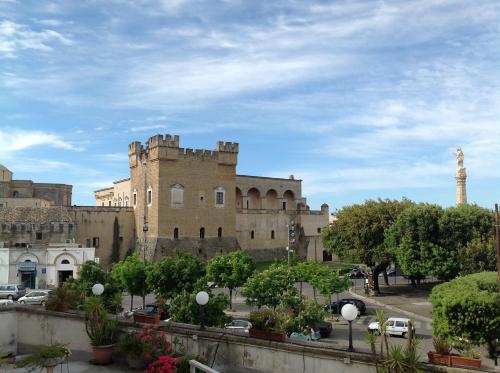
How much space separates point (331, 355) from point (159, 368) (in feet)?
10.8

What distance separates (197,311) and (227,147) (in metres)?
36.1

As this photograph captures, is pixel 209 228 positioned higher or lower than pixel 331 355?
higher

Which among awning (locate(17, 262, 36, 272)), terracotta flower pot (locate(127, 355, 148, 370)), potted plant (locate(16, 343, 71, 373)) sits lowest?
terracotta flower pot (locate(127, 355, 148, 370))

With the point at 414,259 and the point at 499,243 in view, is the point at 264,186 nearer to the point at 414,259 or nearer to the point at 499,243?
the point at 414,259

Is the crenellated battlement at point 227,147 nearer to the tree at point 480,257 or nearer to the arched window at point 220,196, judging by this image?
the arched window at point 220,196

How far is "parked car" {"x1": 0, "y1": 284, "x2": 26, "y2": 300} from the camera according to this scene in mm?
34053

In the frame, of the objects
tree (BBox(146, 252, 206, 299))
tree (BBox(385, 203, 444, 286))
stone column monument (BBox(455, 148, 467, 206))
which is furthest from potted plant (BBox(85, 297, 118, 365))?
stone column monument (BBox(455, 148, 467, 206))

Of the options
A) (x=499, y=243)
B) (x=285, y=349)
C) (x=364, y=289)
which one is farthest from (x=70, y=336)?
(x=364, y=289)

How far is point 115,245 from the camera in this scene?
49.4 metres

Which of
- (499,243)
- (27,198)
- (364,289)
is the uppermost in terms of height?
(27,198)

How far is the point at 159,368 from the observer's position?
1025 centimetres

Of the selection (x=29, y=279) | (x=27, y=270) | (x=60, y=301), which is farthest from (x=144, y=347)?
(x=29, y=279)

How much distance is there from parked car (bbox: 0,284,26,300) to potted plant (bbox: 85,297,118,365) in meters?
24.5

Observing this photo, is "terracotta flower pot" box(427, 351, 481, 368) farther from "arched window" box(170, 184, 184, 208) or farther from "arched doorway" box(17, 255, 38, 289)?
"arched window" box(170, 184, 184, 208)
